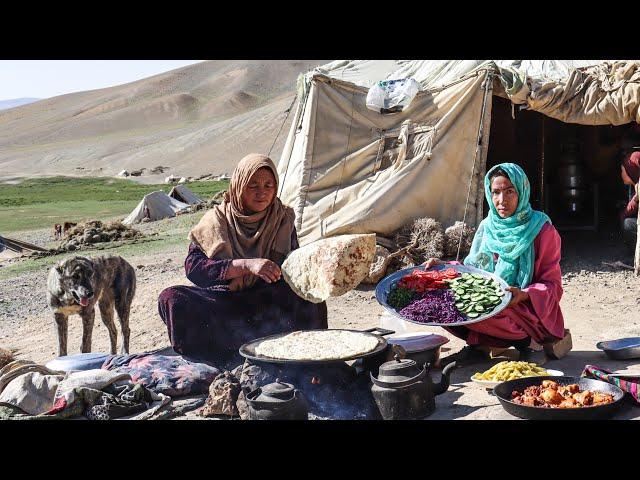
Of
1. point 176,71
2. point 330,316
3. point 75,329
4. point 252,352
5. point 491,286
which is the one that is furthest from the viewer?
point 176,71

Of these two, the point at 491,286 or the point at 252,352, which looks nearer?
the point at 252,352

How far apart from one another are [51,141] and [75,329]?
6806 cm

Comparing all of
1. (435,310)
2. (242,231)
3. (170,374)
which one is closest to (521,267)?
(435,310)

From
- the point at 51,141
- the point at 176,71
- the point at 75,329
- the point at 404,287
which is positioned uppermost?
the point at 176,71

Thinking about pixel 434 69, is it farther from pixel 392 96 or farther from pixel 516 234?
pixel 516 234

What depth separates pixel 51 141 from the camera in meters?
69.8

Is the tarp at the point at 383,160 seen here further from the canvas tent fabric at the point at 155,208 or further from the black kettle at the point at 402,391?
the canvas tent fabric at the point at 155,208

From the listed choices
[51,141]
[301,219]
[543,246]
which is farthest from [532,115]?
[51,141]

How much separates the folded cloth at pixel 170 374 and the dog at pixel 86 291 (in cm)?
76

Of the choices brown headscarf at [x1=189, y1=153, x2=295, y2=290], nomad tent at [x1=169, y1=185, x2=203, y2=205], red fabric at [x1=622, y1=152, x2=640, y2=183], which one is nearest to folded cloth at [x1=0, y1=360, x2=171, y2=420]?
brown headscarf at [x1=189, y1=153, x2=295, y2=290]

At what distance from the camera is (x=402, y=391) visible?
327 centimetres

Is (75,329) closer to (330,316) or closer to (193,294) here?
(330,316)

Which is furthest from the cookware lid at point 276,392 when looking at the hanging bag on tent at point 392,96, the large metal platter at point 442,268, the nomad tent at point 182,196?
the nomad tent at point 182,196

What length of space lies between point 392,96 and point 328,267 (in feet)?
13.6
